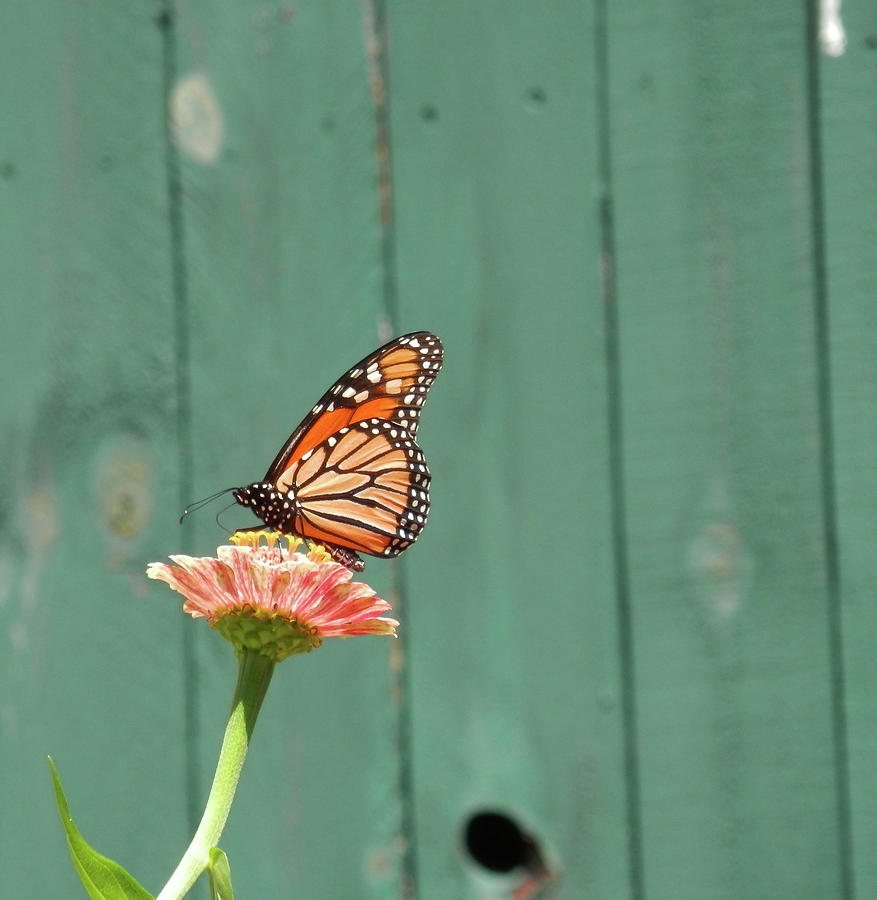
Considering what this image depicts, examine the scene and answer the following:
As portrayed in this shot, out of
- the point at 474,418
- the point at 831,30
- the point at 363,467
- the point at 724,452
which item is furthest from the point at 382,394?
the point at 831,30

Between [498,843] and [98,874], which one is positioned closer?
[98,874]

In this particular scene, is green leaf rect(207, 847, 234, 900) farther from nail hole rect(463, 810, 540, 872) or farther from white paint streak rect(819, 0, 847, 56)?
white paint streak rect(819, 0, 847, 56)

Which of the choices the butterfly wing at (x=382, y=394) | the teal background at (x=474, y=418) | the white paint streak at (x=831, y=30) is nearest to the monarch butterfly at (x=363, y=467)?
the butterfly wing at (x=382, y=394)

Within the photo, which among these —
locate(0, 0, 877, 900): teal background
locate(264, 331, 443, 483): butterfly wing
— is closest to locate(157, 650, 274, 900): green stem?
locate(264, 331, 443, 483): butterfly wing

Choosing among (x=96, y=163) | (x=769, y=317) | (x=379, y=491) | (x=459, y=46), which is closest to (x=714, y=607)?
(x=769, y=317)

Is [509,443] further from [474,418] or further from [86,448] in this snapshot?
[86,448]

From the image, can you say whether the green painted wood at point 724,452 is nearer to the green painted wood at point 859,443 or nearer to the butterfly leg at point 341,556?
the green painted wood at point 859,443
